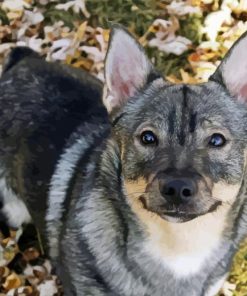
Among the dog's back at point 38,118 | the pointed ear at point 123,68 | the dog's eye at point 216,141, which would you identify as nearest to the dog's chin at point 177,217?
the dog's eye at point 216,141

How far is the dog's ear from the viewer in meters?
3.20

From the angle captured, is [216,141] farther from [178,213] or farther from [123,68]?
[123,68]

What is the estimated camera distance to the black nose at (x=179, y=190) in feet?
9.57

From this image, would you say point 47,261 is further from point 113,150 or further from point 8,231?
point 113,150

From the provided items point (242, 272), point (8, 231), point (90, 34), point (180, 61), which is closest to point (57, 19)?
point (90, 34)

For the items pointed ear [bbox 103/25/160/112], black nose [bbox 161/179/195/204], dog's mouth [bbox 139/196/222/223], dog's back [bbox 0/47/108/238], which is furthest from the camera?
dog's back [bbox 0/47/108/238]

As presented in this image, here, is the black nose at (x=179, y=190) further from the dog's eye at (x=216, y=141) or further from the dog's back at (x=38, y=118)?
the dog's back at (x=38, y=118)

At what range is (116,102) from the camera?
3.32 metres

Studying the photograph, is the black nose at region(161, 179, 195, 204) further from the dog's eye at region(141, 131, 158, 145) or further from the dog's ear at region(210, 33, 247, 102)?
the dog's ear at region(210, 33, 247, 102)

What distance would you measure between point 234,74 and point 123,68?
504 millimetres

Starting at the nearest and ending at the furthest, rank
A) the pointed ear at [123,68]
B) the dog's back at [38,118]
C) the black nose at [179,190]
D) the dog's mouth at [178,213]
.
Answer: the black nose at [179,190] < the dog's mouth at [178,213] < the pointed ear at [123,68] < the dog's back at [38,118]

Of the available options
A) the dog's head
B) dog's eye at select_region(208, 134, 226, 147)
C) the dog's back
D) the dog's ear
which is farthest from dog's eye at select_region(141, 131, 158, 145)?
the dog's back

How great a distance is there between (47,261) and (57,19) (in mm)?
2052

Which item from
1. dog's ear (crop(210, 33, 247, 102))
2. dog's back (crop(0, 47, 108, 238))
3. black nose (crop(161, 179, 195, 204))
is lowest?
dog's back (crop(0, 47, 108, 238))
